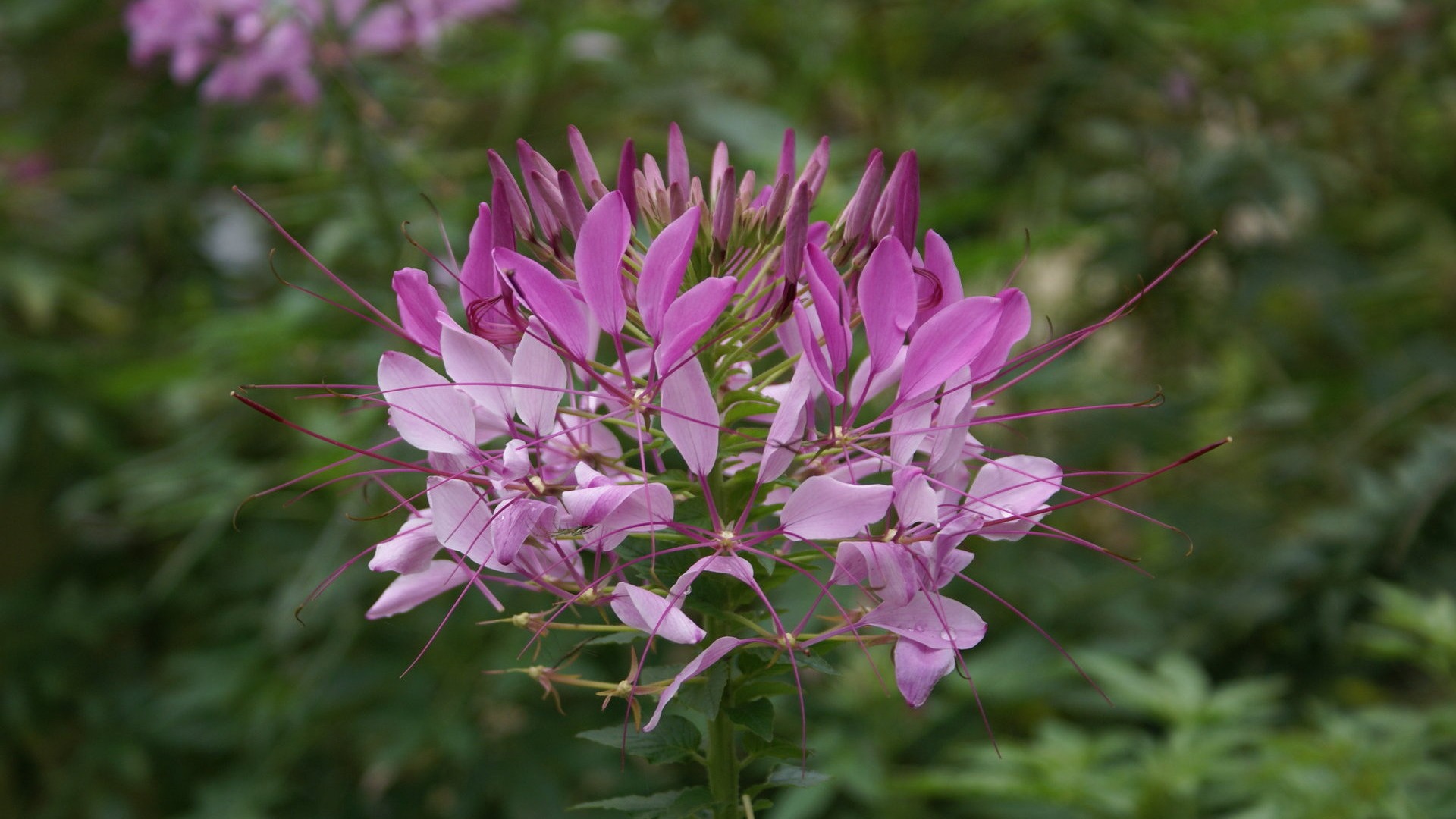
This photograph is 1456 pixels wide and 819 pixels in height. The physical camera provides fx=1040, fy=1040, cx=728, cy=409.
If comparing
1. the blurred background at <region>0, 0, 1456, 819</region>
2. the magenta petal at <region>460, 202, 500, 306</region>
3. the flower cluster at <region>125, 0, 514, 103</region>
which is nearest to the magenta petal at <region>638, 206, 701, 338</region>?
the magenta petal at <region>460, 202, 500, 306</region>

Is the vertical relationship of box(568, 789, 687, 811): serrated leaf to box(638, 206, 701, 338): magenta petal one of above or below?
below

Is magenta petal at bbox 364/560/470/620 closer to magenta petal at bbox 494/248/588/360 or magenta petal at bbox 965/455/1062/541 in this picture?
magenta petal at bbox 494/248/588/360

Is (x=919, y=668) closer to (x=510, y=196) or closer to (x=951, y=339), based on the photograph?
(x=951, y=339)

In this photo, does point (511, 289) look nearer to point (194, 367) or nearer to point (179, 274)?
point (194, 367)

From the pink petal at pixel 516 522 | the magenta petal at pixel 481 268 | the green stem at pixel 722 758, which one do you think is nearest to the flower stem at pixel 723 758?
the green stem at pixel 722 758

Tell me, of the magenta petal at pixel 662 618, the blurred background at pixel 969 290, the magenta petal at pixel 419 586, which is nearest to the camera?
the magenta petal at pixel 662 618

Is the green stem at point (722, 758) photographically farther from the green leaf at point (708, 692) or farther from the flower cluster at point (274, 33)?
the flower cluster at point (274, 33)

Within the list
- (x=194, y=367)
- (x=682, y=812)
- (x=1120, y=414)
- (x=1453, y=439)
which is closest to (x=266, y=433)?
(x=194, y=367)
